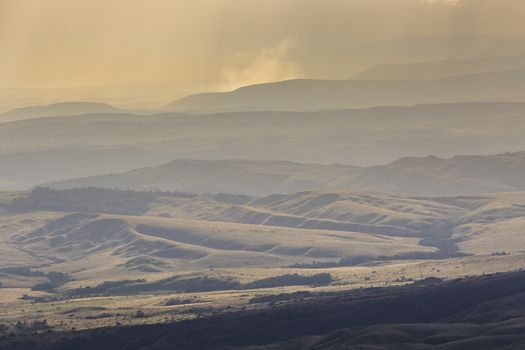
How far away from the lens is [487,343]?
7456 inches

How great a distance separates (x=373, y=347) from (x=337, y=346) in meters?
6.44

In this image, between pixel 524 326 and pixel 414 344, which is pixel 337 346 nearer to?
pixel 414 344

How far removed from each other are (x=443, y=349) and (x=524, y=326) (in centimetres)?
1547

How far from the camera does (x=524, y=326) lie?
198000 millimetres

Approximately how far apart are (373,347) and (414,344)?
6.41 metres

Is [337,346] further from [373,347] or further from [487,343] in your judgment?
[487,343]

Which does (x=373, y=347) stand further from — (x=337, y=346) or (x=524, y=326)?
(x=524, y=326)

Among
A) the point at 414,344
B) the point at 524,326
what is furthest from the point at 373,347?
the point at 524,326

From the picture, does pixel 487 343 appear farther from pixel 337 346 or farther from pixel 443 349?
pixel 337 346

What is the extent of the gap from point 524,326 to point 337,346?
26.4 meters

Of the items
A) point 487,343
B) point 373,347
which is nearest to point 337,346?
point 373,347

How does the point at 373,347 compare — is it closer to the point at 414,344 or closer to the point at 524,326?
the point at 414,344

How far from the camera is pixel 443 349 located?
620 ft

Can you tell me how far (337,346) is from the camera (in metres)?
198
